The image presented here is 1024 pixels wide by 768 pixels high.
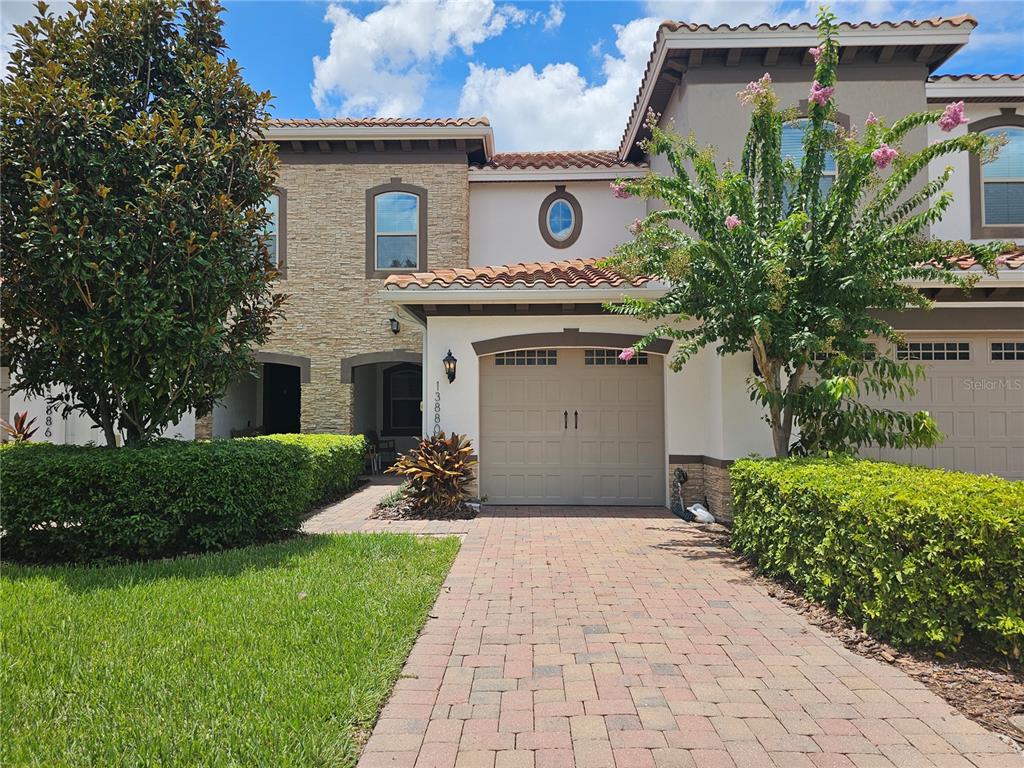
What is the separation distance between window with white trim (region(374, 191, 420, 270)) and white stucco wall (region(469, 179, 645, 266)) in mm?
1362

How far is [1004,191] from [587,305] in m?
8.33

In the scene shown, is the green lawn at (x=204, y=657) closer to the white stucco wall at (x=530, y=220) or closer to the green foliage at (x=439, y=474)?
the green foliage at (x=439, y=474)

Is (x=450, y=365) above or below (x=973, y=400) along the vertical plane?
above

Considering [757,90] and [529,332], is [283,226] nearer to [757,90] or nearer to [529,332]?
[529,332]

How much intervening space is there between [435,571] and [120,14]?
707cm

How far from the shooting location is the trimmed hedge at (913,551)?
158 inches

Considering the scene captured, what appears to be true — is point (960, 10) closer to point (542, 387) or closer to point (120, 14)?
point (542, 387)

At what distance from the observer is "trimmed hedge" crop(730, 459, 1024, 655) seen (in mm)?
4023

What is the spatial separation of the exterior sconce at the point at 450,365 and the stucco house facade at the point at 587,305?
28 millimetres

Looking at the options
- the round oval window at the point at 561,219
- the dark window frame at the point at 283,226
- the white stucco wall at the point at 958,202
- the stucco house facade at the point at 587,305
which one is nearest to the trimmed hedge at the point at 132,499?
the stucco house facade at the point at 587,305

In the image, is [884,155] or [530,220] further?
[530,220]

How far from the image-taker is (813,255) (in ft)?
22.8

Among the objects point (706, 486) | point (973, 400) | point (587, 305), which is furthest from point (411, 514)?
point (973, 400)

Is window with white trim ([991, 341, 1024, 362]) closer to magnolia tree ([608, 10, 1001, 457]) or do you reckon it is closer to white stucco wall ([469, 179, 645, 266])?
magnolia tree ([608, 10, 1001, 457])
